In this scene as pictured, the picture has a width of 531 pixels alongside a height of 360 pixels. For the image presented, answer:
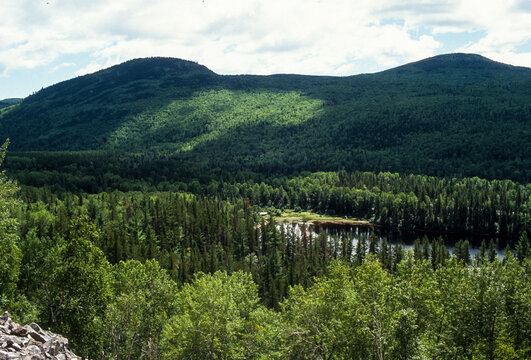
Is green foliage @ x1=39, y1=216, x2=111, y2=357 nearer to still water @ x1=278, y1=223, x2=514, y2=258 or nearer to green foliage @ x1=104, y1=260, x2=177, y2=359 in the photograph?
green foliage @ x1=104, y1=260, x2=177, y2=359

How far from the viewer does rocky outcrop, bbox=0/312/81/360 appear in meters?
22.8

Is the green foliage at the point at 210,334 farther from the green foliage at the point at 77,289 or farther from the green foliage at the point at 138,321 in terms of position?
the green foliage at the point at 77,289

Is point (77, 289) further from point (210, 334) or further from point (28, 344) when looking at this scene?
point (210, 334)

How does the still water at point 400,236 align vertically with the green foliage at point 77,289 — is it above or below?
below

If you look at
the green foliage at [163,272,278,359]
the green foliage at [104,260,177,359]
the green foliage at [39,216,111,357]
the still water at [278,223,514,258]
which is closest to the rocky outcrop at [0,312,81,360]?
the green foliage at [39,216,111,357]

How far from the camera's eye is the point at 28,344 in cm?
2480

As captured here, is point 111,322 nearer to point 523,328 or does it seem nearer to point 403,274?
point 403,274

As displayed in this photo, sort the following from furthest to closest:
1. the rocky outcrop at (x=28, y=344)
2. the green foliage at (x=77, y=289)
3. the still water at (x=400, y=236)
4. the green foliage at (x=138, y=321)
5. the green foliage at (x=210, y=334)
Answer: the still water at (x=400, y=236) → the green foliage at (x=138, y=321) → the green foliage at (x=210, y=334) → the green foliage at (x=77, y=289) → the rocky outcrop at (x=28, y=344)

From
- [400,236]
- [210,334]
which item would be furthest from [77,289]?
A: [400,236]

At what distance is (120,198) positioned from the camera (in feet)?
616

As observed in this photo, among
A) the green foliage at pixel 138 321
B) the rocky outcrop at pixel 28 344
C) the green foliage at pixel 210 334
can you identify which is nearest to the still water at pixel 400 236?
the green foliage at pixel 138 321

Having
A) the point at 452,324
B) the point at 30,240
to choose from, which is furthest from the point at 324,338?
the point at 30,240

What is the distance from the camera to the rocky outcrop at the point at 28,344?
897 inches

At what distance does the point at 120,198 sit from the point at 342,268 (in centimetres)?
15962
